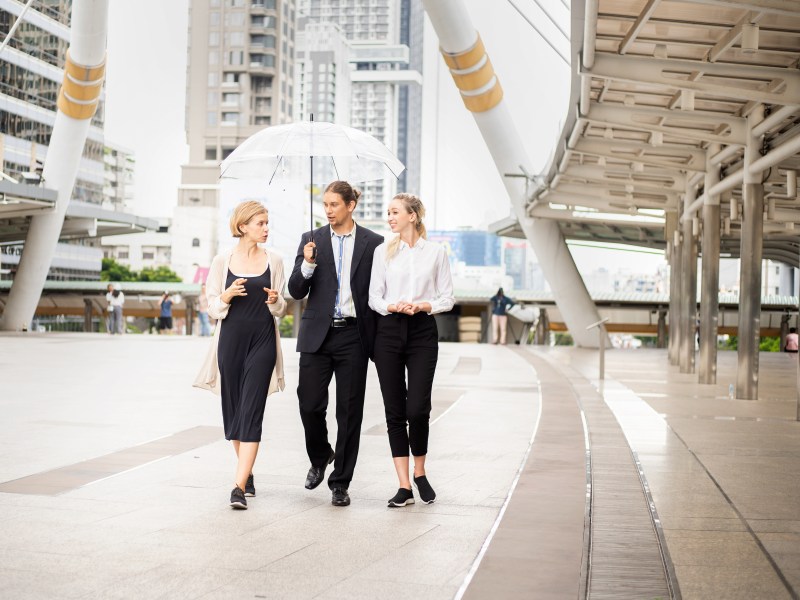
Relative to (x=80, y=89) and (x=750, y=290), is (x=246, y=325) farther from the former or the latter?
(x=80, y=89)

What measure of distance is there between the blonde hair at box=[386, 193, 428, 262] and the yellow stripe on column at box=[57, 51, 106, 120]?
1241 inches

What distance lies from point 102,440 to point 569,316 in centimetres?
2731

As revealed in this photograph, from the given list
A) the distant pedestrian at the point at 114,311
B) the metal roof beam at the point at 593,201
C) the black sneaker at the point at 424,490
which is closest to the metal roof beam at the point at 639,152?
the metal roof beam at the point at 593,201

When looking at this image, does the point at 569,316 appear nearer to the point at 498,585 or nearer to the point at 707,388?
the point at 707,388

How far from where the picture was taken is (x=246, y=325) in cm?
666

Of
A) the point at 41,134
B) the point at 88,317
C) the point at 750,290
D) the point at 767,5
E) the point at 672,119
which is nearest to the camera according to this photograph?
the point at 767,5

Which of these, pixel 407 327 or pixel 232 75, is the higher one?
pixel 232 75

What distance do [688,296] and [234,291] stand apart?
17.2 metres

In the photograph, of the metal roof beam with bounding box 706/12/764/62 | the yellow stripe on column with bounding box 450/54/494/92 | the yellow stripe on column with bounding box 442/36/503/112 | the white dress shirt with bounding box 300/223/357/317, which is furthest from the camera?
the yellow stripe on column with bounding box 450/54/494/92

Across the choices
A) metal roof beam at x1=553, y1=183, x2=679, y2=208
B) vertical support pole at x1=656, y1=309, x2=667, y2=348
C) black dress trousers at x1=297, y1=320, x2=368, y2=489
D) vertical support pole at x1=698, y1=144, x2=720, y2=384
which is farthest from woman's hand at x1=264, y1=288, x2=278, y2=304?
vertical support pole at x1=656, y1=309, x2=667, y2=348

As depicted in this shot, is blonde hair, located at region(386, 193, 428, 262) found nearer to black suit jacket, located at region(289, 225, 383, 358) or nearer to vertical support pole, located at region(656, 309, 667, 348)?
black suit jacket, located at region(289, 225, 383, 358)

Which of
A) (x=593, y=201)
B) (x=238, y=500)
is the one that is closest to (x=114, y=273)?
(x=593, y=201)

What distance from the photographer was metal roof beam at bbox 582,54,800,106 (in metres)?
13.5

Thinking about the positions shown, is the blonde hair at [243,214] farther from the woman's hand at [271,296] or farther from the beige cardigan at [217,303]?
the woman's hand at [271,296]
